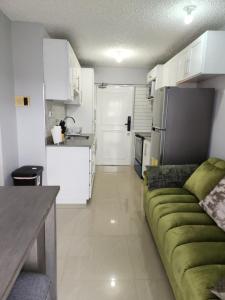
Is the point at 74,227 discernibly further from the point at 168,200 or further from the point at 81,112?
the point at 81,112

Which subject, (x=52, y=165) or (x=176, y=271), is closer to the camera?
(x=176, y=271)

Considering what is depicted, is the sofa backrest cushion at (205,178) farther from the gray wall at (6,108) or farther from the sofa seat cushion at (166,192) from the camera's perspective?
the gray wall at (6,108)

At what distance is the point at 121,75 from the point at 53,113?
2.39 metres

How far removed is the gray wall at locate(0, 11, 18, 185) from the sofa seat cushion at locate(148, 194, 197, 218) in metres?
1.78

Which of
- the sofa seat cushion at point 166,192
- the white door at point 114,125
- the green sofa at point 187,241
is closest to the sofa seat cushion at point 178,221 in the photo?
the green sofa at point 187,241

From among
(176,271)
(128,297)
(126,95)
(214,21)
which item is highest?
(214,21)

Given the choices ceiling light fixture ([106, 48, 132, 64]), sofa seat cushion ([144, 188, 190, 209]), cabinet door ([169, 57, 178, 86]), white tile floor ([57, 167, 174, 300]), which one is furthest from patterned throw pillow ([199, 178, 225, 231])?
ceiling light fixture ([106, 48, 132, 64])

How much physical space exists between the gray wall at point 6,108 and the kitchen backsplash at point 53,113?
1.51 ft

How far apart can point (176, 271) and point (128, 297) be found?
0.51 m

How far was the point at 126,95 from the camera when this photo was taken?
539 centimetres

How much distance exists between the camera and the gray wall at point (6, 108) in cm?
250

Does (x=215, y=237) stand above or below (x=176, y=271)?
above

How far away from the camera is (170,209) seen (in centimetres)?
199

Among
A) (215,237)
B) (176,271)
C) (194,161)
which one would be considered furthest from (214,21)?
(176,271)
